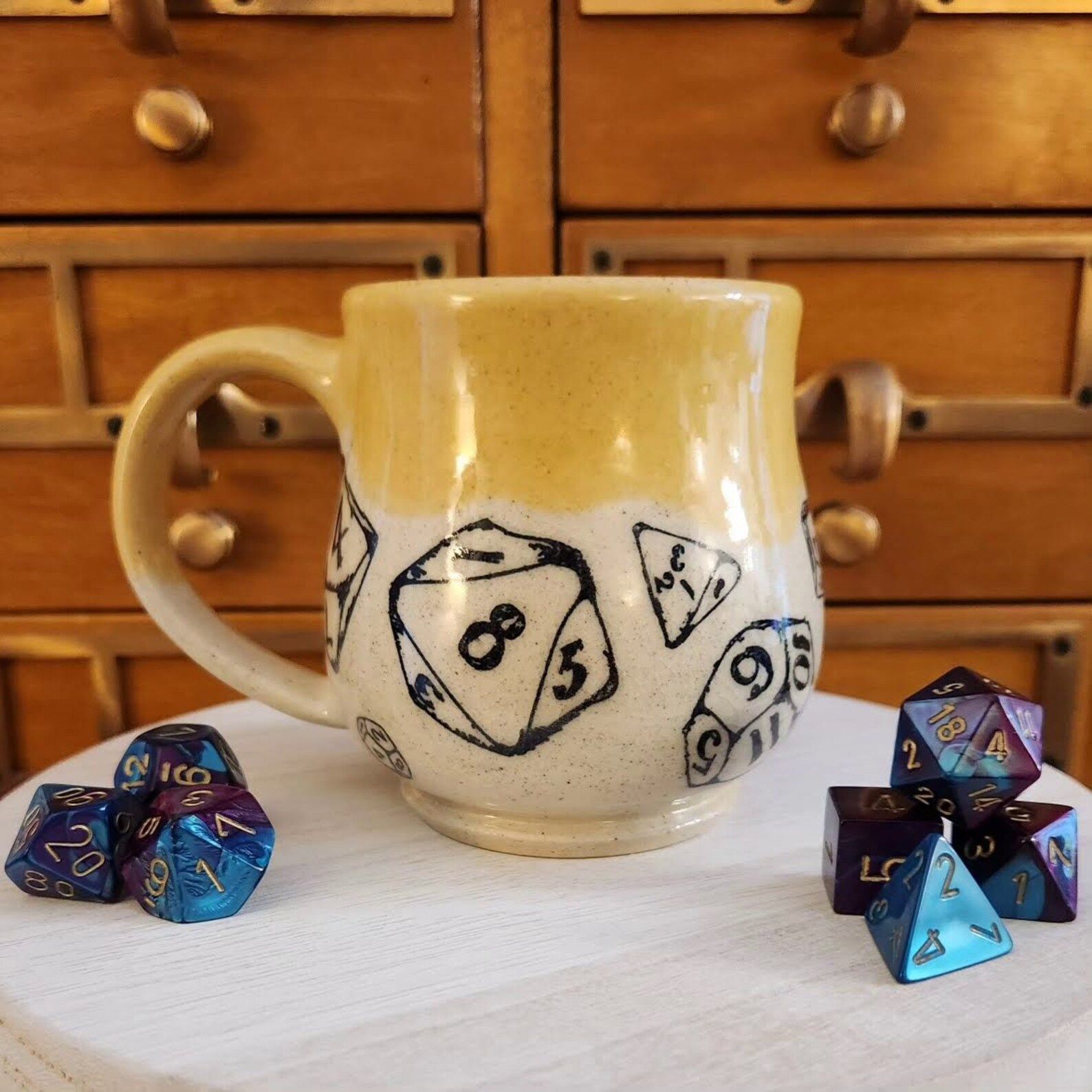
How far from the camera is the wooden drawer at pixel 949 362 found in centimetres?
59

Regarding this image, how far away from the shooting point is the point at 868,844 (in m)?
0.34

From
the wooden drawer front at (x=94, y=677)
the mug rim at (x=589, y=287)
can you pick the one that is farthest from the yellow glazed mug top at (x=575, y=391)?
the wooden drawer front at (x=94, y=677)

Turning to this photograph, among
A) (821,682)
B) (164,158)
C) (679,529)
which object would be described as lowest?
(821,682)

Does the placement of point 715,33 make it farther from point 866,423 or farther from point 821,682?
point 821,682

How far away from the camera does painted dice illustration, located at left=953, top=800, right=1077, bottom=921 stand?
0.33 m

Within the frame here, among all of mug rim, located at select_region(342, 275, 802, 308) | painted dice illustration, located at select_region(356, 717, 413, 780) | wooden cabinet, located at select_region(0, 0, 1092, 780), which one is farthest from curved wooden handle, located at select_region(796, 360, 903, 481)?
painted dice illustration, located at select_region(356, 717, 413, 780)

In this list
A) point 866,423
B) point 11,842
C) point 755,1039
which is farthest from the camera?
point 866,423

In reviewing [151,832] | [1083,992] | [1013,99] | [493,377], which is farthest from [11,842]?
[1013,99]

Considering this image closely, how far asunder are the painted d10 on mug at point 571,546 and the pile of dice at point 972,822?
0.05 metres

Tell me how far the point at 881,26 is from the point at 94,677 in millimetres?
616

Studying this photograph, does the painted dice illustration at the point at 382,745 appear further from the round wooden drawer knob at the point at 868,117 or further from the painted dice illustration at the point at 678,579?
the round wooden drawer knob at the point at 868,117

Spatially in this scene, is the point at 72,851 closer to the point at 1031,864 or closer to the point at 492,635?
the point at 492,635

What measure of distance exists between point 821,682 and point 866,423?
202 mm

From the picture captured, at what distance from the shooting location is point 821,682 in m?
0.66
